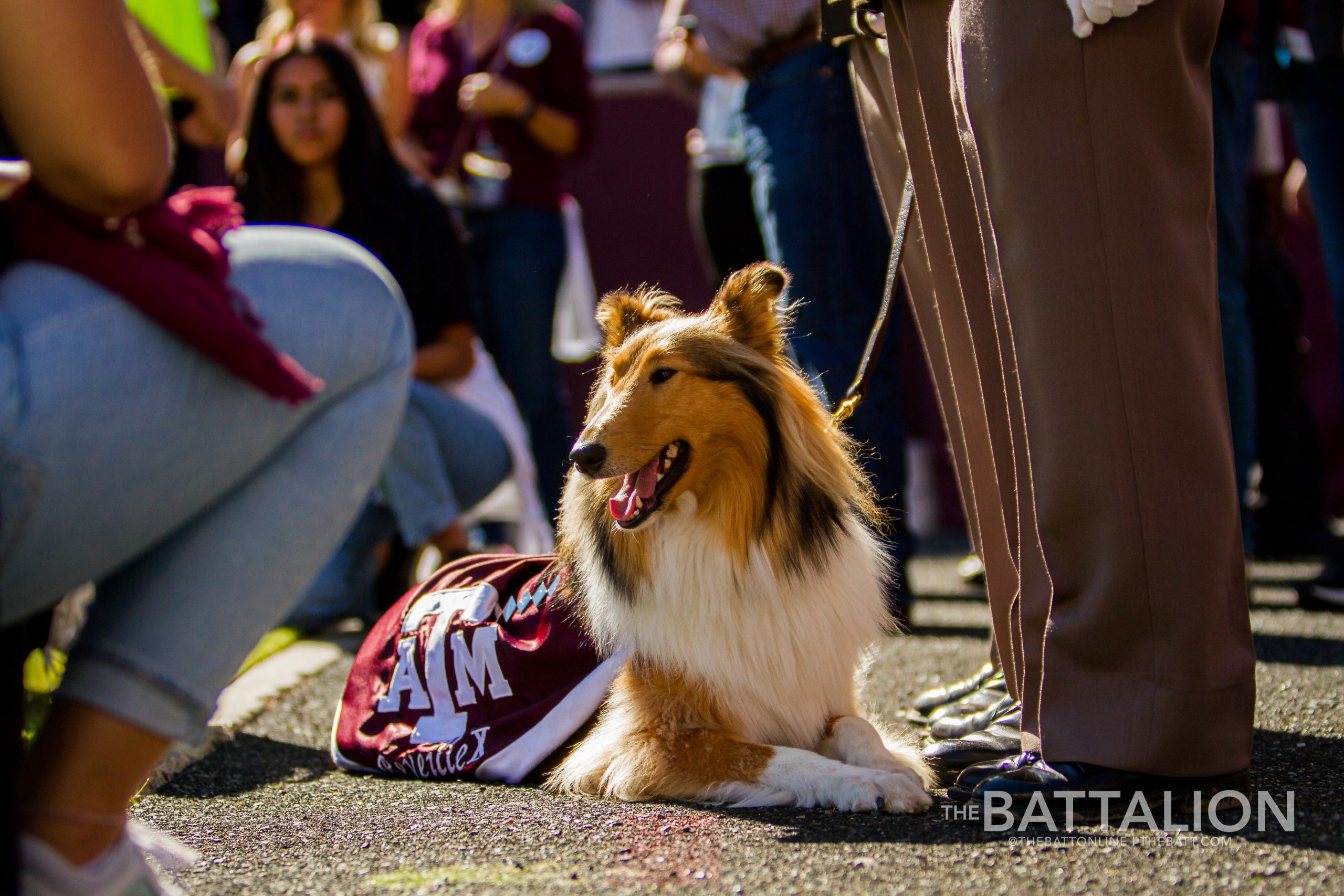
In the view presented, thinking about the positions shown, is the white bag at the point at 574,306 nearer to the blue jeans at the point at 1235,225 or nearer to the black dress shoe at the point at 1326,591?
the blue jeans at the point at 1235,225

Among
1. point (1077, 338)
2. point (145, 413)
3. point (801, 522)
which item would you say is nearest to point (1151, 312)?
point (1077, 338)

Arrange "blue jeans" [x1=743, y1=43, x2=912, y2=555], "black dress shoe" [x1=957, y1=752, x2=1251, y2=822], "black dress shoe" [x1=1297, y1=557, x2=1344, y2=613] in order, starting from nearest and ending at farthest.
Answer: "black dress shoe" [x1=957, y1=752, x2=1251, y2=822]
"blue jeans" [x1=743, y1=43, x2=912, y2=555]
"black dress shoe" [x1=1297, y1=557, x2=1344, y2=613]

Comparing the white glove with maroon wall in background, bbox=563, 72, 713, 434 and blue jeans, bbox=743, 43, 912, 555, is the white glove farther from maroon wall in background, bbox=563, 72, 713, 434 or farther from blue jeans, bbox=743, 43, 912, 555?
maroon wall in background, bbox=563, 72, 713, 434

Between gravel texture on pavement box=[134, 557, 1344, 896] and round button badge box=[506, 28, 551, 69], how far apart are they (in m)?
3.27

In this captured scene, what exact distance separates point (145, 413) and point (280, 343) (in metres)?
0.18

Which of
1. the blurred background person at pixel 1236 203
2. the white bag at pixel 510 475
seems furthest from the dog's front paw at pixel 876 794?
the white bag at pixel 510 475

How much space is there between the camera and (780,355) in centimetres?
283

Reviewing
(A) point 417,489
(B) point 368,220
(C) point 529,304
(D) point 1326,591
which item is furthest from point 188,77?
(D) point 1326,591

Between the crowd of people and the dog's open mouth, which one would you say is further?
the dog's open mouth

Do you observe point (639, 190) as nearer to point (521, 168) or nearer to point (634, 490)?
point (521, 168)

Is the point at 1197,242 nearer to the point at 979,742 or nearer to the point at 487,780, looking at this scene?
the point at 979,742

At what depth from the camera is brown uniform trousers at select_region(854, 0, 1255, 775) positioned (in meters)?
1.91

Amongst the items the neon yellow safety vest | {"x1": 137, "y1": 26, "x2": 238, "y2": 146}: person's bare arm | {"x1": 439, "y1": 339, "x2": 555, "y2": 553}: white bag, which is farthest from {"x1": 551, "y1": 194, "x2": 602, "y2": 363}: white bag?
the neon yellow safety vest

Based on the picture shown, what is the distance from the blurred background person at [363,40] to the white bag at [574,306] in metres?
0.92
